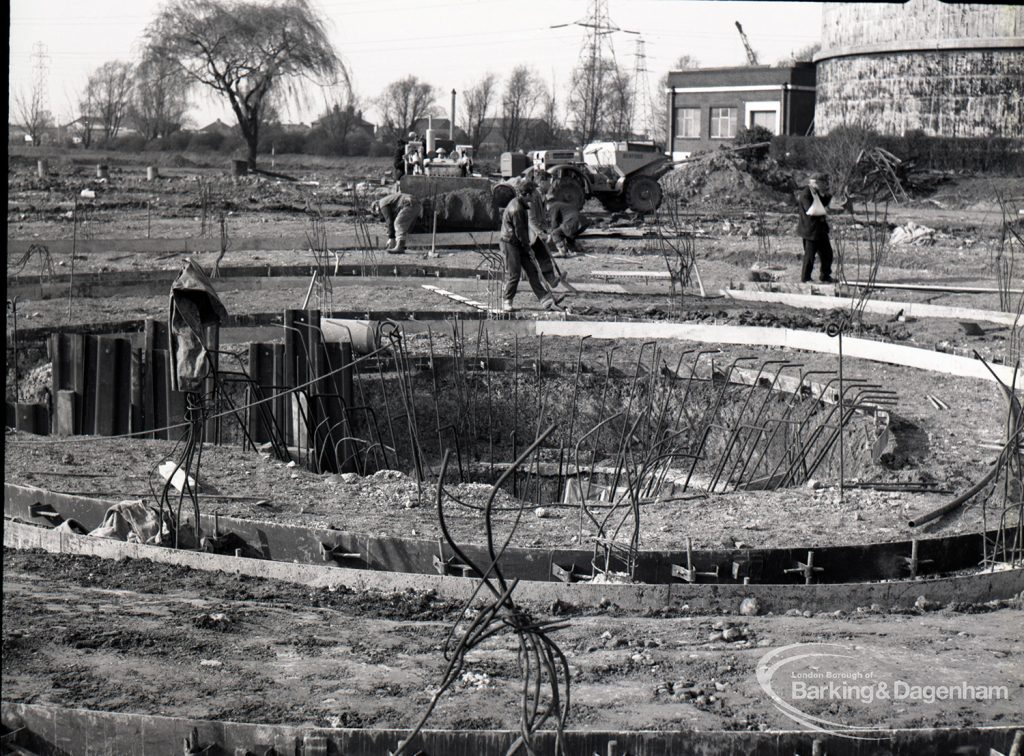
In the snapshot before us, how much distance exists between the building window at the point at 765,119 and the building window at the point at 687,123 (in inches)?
91.7

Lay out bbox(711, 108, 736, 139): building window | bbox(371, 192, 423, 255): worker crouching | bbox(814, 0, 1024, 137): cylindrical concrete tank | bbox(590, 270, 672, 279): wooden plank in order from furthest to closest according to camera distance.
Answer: bbox(711, 108, 736, 139): building window → bbox(814, 0, 1024, 137): cylindrical concrete tank → bbox(371, 192, 423, 255): worker crouching → bbox(590, 270, 672, 279): wooden plank

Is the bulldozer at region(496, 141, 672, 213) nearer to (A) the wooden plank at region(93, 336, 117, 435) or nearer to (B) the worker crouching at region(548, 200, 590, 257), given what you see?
(B) the worker crouching at region(548, 200, 590, 257)

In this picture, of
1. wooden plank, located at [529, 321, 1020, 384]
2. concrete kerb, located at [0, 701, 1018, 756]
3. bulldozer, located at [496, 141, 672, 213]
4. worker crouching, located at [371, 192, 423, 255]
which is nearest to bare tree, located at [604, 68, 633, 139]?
bulldozer, located at [496, 141, 672, 213]

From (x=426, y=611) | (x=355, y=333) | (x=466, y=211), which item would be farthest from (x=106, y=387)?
(x=466, y=211)

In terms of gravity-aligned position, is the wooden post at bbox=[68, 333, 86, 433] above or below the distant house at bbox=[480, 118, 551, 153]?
below

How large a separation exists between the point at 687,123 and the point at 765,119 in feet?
10.4

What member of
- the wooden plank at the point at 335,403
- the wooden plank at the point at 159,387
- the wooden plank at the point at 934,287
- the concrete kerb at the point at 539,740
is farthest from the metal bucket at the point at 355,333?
the concrete kerb at the point at 539,740

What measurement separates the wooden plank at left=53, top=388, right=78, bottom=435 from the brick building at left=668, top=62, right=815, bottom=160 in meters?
34.4

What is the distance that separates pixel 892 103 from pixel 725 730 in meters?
34.3

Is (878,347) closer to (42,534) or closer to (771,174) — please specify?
(42,534)

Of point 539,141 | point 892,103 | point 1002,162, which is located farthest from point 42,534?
point 539,141

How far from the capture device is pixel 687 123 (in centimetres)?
4350

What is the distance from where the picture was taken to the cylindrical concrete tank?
3312cm

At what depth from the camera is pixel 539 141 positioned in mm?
52375
